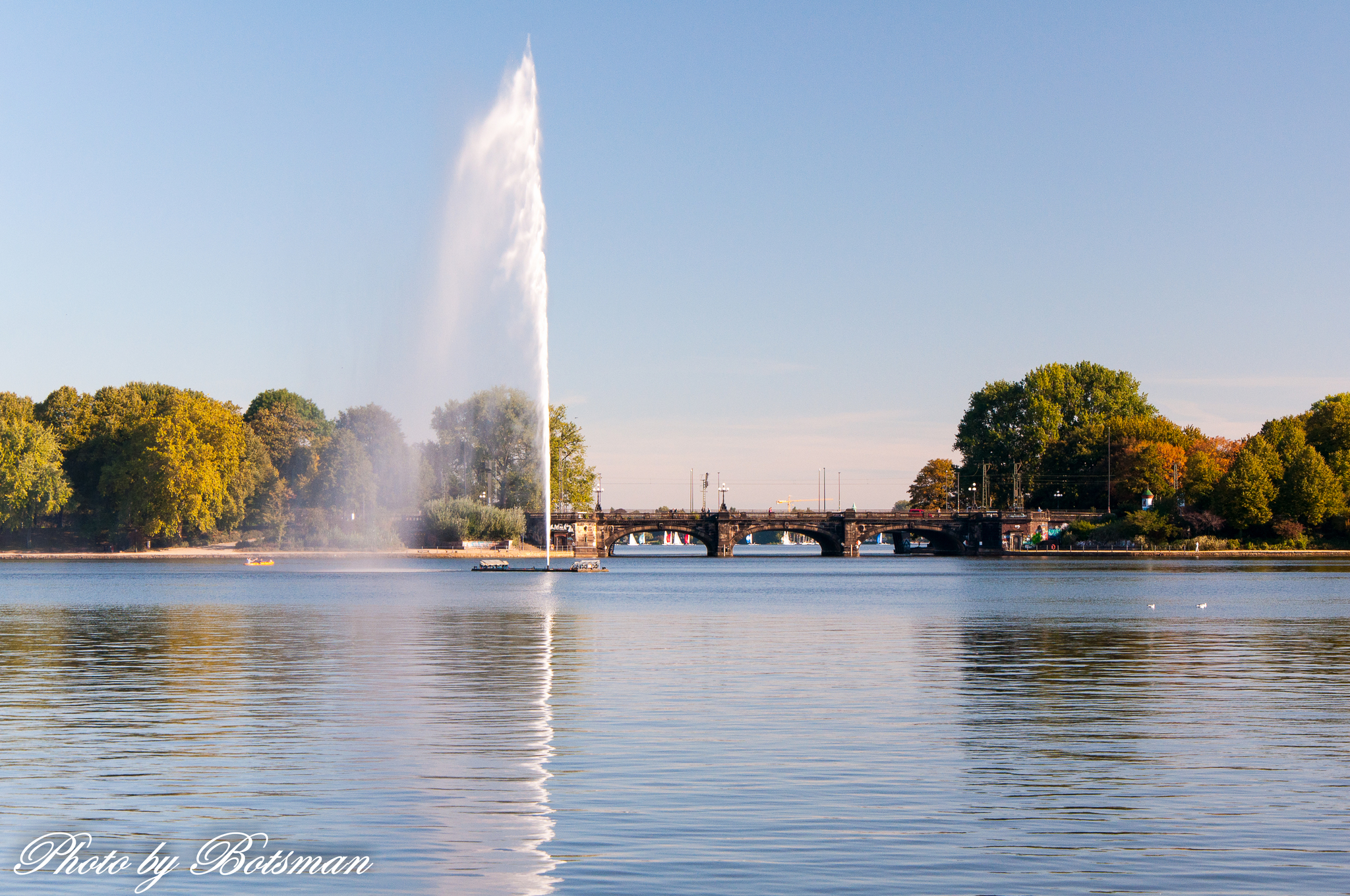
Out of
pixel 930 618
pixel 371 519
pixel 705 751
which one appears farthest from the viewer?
pixel 371 519

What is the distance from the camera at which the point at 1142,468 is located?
15988 cm

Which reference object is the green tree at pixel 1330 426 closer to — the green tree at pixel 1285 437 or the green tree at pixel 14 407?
the green tree at pixel 1285 437

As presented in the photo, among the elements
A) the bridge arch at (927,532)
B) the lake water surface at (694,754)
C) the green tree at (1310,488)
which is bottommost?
the lake water surface at (694,754)

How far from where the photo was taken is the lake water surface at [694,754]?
41.8ft

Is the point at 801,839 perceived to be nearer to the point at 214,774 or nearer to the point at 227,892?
the point at 227,892

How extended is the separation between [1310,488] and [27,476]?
409 feet

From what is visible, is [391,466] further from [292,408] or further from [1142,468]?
[1142,468]

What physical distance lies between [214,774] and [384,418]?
124090mm

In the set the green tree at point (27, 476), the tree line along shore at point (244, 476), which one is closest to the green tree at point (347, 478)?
the tree line along shore at point (244, 476)

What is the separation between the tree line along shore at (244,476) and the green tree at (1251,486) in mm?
69887

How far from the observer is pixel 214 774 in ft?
56.9

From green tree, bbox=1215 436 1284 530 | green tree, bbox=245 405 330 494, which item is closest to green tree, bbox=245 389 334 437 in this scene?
green tree, bbox=245 405 330 494

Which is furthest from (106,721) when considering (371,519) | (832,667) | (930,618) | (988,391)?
(988,391)

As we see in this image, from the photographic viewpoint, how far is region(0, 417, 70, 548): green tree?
427 ft
